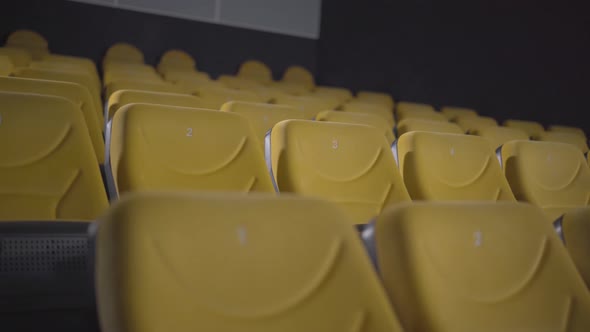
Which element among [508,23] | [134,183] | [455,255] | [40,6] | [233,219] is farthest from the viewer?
[508,23]

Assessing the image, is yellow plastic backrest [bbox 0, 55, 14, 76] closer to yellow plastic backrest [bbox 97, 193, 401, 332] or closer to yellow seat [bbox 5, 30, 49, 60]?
yellow plastic backrest [bbox 97, 193, 401, 332]

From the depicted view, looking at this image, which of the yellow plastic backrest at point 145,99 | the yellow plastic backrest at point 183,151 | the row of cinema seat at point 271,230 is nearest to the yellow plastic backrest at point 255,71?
the yellow plastic backrest at point 145,99

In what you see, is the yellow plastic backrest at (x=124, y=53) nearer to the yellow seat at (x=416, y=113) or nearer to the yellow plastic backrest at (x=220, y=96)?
the yellow seat at (x=416, y=113)

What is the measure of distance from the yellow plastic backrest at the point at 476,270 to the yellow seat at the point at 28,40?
523 cm

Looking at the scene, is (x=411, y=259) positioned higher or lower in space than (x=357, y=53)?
higher

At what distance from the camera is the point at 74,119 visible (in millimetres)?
1466

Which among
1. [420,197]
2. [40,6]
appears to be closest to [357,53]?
[40,6]

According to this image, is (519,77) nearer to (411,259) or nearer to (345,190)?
(345,190)

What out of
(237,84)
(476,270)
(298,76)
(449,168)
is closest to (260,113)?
(449,168)

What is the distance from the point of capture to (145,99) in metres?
2.15

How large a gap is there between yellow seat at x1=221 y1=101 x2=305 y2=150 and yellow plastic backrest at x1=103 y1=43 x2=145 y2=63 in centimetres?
385

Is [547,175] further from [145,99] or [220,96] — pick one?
[220,96]

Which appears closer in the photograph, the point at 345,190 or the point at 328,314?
the point at 328,314

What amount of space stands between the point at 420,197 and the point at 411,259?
3.30 ft
